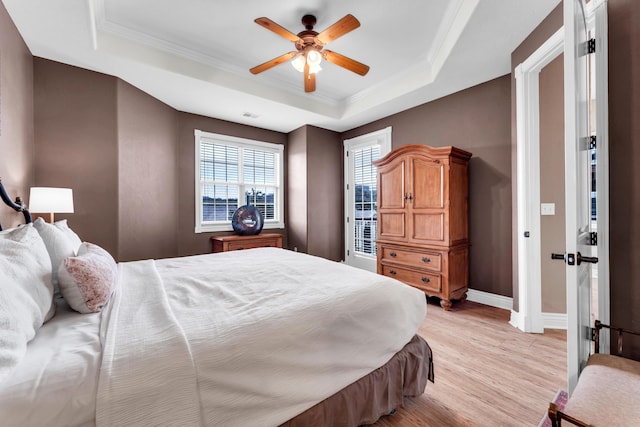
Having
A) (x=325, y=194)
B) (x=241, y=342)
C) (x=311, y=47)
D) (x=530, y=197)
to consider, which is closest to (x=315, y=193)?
(x=325, y=194)

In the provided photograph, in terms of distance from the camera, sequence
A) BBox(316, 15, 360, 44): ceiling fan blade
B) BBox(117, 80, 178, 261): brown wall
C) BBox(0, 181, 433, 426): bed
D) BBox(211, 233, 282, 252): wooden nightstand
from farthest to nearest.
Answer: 1. BBox(211, 233, 282, 252): wooden nightstand
2. BBox(117, 80, 178, 261): brown wall
3. BBox(316, 15, 360, 44): ceiling fan blade
4. BBox(0, 181, 433, 426): bed

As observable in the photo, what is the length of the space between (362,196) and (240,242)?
221 centimetres

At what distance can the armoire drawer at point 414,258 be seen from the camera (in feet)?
10.3

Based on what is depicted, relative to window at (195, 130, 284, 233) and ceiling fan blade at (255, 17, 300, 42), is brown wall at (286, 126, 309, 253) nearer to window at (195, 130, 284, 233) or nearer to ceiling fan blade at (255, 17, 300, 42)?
window at (195, 130, 284, 233)

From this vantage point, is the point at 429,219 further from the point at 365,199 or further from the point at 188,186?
the point at 188,186

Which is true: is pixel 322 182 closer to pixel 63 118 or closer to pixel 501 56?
pixel 501 56

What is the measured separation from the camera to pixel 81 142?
2.78 metres

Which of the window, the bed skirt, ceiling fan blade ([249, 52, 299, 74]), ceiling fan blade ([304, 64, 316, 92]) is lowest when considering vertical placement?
the bed skirt

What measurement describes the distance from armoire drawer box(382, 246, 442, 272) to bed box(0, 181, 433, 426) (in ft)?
5.20

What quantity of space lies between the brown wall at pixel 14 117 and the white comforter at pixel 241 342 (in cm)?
133

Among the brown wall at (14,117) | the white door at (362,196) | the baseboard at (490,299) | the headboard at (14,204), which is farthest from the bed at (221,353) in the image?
the white door at (362,196)

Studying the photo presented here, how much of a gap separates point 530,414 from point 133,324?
6.88 feet

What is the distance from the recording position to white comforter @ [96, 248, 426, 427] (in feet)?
2.84

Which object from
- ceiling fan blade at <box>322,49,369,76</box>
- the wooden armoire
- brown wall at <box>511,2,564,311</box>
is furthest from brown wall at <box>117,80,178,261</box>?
brown wall at <box>511,2,564,311</box>
